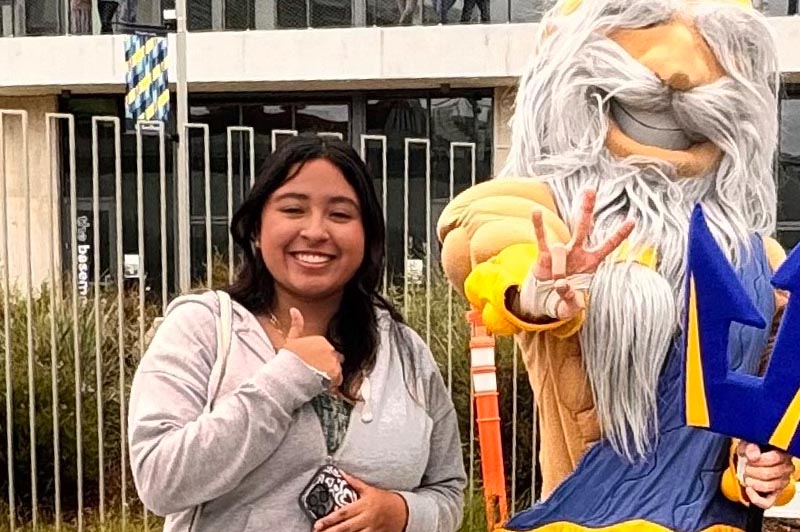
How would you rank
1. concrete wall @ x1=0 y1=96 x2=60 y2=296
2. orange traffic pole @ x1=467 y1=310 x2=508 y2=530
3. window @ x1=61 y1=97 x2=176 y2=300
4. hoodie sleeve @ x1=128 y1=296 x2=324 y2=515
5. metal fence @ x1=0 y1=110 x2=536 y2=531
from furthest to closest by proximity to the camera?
1. window @ x1=61 y1=97 x2=176 y2=300
2. concrete wall @ x1=0 y1=96 x2=60 y2=296
3. metal fence @ x1=0 y1=110 x2=536 y2=531
4. orange traffic pole @ x1=467 y1=310 x2=508 y2=530
5. hoodie sleeve @ x1=128 y1=296 x2=324 y2=515

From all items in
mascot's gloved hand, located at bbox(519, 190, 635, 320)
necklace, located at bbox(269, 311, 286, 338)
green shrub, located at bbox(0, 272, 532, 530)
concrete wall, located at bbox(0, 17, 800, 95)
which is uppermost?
concrete wall, located at bbox(0, 17, 800, 95)

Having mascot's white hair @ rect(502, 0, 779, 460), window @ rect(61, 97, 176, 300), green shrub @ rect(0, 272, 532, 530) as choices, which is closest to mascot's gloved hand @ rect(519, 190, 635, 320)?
mascot's white hair @ rect(502, 0, 779, 460)

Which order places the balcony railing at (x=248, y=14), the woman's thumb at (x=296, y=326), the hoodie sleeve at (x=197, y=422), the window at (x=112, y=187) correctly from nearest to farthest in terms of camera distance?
1. the hoodie sleeve at (x=197, y=422)
2. the woman's thumb at (x=296, y=326)
3. the window at (x=112, y=187)
4. the balcony railing at (x=248, y=14)

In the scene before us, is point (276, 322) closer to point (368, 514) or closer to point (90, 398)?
point (368, 514)

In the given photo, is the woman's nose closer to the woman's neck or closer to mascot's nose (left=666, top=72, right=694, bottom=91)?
the woman's neck

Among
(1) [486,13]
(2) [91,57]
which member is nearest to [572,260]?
(1) [486,13]

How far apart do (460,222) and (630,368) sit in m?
0.38

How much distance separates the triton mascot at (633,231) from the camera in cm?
181

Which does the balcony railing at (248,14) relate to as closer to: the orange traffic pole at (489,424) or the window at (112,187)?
the window at (112,187)

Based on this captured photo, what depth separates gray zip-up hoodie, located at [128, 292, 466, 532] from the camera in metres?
1.42

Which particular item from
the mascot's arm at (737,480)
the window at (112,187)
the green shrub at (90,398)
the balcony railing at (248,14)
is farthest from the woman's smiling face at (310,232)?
the balcony railing at (248,14)

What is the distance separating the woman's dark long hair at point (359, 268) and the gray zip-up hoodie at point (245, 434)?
1.5 inches

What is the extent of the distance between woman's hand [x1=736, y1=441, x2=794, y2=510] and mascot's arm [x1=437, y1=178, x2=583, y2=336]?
1.09 feet

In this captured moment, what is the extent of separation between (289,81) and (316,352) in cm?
839
